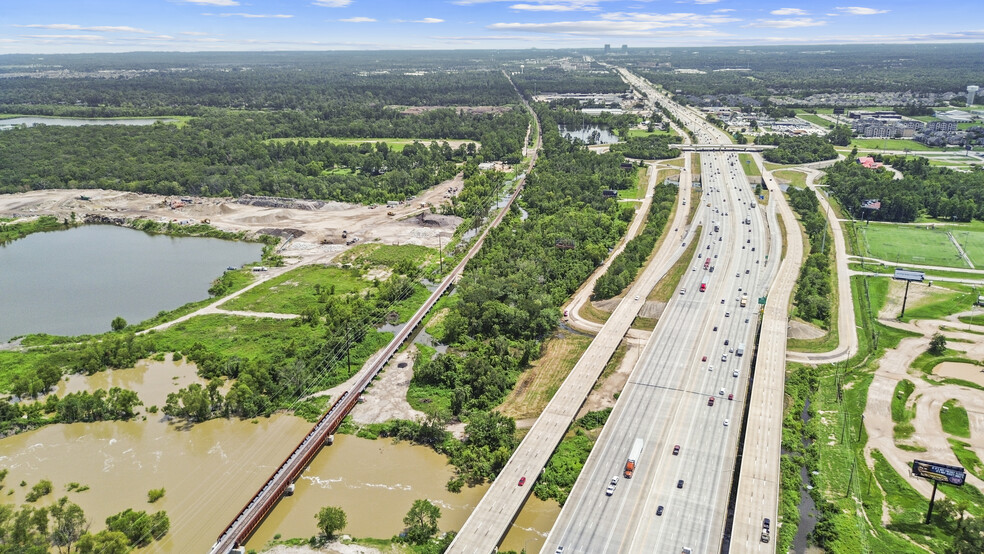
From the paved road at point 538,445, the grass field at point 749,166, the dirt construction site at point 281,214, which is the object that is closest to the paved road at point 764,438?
the paved road at point 538,445

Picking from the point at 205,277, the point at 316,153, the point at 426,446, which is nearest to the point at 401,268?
the point at 205,277

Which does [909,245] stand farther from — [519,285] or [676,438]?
[676,438]

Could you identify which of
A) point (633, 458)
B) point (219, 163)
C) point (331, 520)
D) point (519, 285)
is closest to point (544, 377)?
point (633, 458)

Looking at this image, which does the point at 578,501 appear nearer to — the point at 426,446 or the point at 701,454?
the point at 701,454

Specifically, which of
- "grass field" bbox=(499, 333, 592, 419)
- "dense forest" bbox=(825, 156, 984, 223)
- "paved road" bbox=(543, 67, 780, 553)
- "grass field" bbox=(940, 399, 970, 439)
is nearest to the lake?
"grass field" bbox=(499, 333, 592, 419)

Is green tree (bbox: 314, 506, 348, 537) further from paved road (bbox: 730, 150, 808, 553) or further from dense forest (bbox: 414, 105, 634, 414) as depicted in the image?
paved road (bbox: 730, 150, 808, 553)

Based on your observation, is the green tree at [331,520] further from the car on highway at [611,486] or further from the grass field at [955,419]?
the grass field at [955,419]
